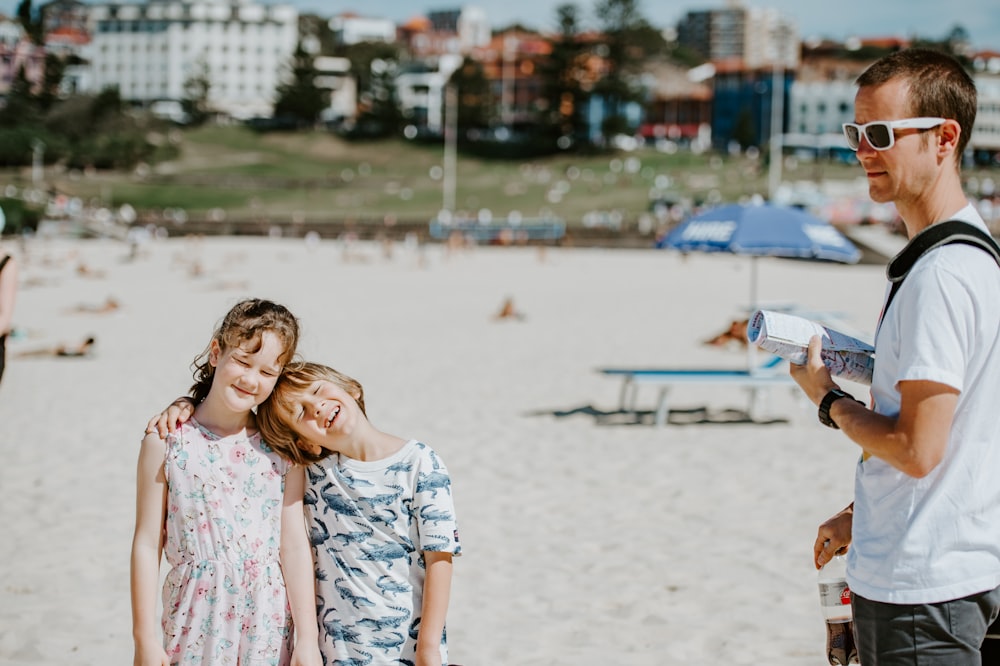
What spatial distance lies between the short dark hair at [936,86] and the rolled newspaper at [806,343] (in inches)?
15.7

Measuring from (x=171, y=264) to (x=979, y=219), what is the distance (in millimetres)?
30611

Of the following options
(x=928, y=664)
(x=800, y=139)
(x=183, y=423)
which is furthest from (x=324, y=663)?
(x=800, y=139)

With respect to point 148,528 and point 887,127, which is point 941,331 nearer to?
point 887,127

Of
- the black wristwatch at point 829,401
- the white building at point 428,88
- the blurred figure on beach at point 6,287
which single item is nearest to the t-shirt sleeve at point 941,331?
the black wristwatch at point 829,401

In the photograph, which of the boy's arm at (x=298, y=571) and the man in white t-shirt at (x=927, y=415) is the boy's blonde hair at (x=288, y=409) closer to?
the boy's arm at (x=298, y=571)

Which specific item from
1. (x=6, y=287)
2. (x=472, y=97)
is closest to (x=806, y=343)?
(x=6, y=287)

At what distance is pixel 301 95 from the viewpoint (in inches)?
3807

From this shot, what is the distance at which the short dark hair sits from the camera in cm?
189

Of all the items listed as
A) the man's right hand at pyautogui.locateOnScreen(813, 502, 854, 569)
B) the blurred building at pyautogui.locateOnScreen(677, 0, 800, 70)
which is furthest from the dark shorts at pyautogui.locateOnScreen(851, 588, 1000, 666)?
the blurred building at pyautogui.locateOnScreen(677, 0, 800, 70)

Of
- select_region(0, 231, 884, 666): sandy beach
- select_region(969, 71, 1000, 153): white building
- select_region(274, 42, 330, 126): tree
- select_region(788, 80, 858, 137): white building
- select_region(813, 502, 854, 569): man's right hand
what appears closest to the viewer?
select_region(813, 502, 854, 569): man's right hand

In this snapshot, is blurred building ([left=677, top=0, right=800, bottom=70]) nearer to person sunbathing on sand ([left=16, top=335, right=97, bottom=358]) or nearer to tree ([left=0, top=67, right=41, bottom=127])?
tree ([left=0, top=67, right=41, bottom=127])

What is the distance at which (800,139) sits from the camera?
72938mm

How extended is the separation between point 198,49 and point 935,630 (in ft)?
389

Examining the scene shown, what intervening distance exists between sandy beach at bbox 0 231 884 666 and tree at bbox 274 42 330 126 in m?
81.2
